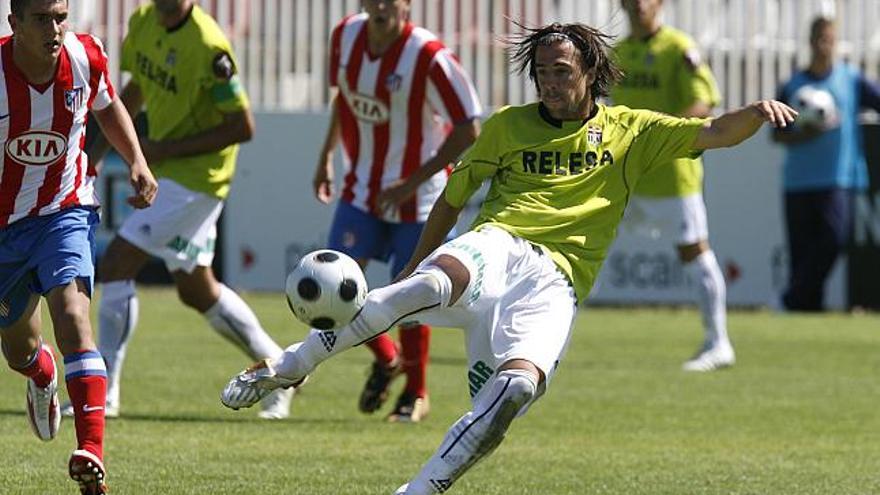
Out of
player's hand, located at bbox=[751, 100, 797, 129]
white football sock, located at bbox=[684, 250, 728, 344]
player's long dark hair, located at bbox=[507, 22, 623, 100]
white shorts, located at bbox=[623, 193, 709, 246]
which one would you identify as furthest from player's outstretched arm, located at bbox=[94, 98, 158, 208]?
white football sock, located at bbox=[684, 250, 728, 344]

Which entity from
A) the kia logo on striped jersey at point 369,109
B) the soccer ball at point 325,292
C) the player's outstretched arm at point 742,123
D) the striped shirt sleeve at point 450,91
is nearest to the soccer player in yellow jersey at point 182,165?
the kia logo on striped jersey at point 369,109

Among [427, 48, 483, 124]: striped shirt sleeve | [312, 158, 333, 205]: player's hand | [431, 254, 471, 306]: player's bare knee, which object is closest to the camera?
[431, 254, 471, 306]: player's bare knee

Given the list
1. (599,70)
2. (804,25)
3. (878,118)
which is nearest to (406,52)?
(599,70)

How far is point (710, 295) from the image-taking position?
13.6 m

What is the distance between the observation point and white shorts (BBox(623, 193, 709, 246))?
530 inches

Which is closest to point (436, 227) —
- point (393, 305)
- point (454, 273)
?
point (454, 273)

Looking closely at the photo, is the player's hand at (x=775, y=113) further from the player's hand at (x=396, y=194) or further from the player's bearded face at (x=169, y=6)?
the player's bearded face at (x=169, y=6)

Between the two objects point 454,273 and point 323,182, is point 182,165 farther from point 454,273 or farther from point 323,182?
point 454,273

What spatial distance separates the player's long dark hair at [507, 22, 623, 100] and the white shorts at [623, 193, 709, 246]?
5.76 meters

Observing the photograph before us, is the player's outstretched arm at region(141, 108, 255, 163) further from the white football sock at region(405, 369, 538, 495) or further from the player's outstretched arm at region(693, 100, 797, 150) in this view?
the white football sock at region(405, 369, 538, 495)

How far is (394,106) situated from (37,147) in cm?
326

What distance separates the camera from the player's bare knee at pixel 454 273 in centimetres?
691

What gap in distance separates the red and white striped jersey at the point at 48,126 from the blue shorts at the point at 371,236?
2.99 meters

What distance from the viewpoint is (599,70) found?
761cm
